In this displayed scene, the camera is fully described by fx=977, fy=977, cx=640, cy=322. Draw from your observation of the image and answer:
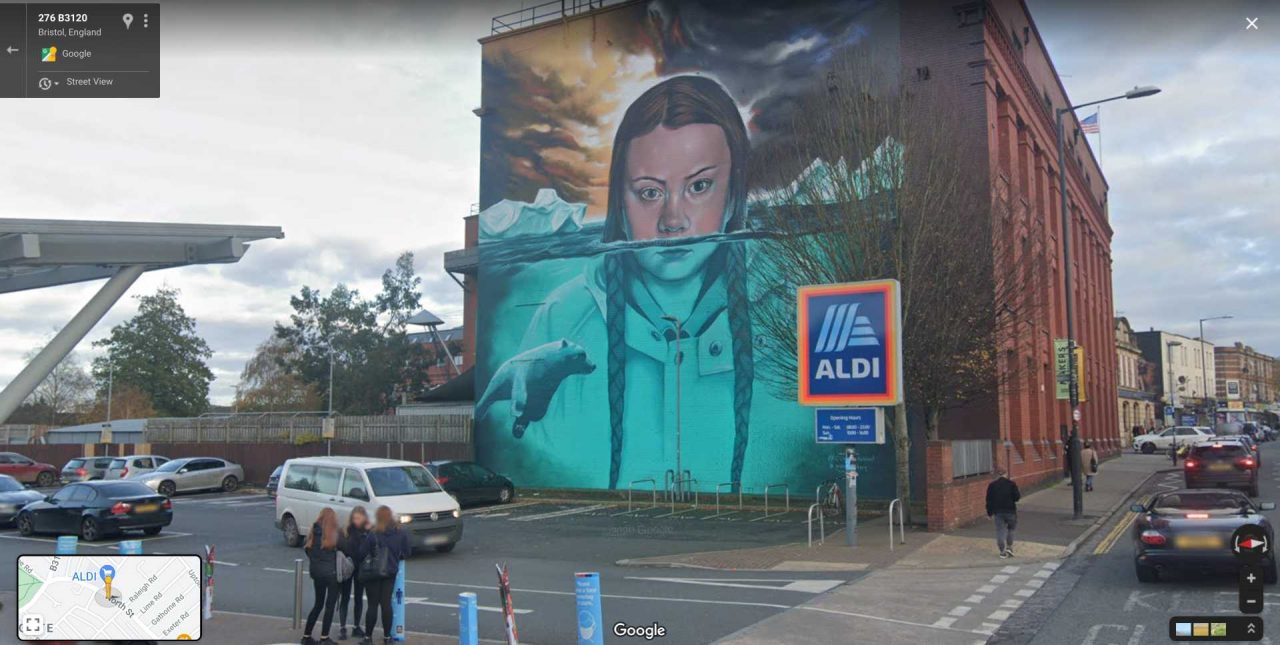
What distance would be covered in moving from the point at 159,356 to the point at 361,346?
30.7 metres

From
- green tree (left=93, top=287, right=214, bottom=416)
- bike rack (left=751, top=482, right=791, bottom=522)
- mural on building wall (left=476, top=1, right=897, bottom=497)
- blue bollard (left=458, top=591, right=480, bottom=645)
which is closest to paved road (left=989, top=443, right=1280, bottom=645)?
blue bollard (left=458, top=591, right=480, bottom=645)

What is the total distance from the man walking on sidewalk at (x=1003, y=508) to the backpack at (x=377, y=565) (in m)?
11.1

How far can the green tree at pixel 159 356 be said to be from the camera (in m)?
75.3

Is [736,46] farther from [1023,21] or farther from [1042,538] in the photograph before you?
[1042,538]

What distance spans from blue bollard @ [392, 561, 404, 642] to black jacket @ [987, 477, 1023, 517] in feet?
35.9

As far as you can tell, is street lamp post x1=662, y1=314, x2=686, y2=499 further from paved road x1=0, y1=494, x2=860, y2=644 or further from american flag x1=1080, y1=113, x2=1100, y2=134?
american flag x1=1080, y1=113, x2=1100, y2=134

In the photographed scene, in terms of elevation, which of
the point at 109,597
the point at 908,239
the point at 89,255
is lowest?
the point at 109,597

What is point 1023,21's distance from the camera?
34.6 metres

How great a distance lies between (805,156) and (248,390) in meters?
70.3

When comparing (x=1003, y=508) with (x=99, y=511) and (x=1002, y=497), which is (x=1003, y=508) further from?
(x=99, y=511)

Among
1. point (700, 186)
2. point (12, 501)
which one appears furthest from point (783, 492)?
point (12, 501)

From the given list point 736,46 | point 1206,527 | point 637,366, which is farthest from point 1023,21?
point 1206,527

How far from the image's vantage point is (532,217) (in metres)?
34.4

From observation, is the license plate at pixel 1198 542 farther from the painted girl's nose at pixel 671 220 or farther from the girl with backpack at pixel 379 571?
the painted girl's nose at pixel 671 220
